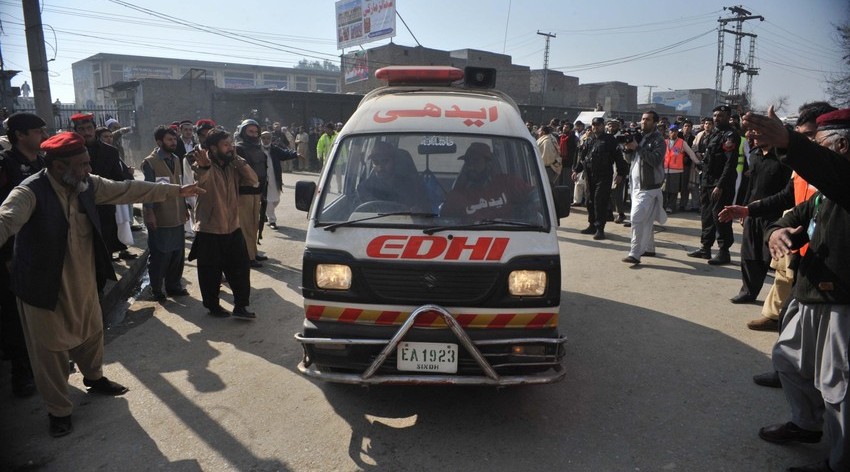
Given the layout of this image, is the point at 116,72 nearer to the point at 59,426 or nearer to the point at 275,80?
the point at 275,80

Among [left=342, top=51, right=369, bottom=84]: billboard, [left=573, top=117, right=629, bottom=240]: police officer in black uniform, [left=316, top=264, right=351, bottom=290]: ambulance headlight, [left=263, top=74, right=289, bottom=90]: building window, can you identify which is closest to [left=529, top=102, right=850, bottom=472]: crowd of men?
[left=573, top=117, right=629, bottom=240]: police officer in black uniform

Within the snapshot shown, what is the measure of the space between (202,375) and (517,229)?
2.80 metres

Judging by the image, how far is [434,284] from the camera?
11.2 ft

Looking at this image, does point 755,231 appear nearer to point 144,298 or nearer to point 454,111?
point 454,111

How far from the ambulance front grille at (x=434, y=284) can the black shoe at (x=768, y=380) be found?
2.43 meters

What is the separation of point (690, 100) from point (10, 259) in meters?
75.3

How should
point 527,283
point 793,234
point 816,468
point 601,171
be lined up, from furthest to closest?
point 601,171 → point 527,283 → point 793,234 → point 816,468

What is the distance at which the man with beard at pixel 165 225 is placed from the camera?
19.9 ft

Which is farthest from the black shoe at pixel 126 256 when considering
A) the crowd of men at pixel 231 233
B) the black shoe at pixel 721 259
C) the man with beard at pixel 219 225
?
the black shoe at pixel 721 259

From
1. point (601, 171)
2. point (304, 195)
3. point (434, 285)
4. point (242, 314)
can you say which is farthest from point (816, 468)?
point (601, 171)

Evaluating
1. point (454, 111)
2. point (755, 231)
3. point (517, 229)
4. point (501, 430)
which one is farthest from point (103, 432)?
point (755, 231)

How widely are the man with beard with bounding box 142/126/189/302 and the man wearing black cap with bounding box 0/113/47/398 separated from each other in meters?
1.56

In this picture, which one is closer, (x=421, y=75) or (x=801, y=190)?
(x=801, y=190)

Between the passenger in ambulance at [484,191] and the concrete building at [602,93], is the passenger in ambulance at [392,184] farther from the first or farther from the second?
the concrete building at [602,93]
